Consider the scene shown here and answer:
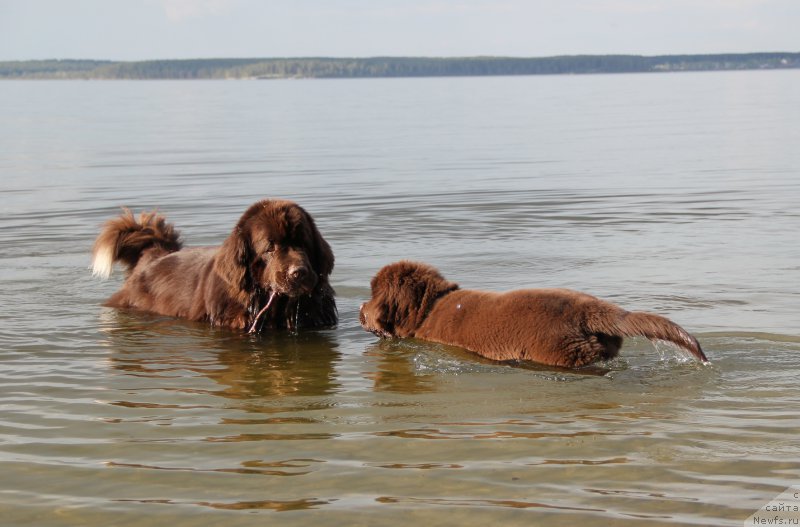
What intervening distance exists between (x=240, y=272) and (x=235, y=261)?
0.10m

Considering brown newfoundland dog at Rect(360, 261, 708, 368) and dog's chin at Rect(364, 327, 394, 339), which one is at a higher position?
brown newfoundland dog at Rect(360, 261, 708, 368)

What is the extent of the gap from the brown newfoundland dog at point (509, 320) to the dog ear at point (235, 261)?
107cm

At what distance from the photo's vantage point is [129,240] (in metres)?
10.4

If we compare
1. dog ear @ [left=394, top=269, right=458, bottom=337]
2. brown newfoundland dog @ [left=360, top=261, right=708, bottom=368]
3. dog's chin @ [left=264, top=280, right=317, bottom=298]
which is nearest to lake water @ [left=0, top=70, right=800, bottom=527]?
brown newfoundland dog @ [left=360, top=261, right=708, bottom=368]

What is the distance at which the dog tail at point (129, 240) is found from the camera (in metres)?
10.2

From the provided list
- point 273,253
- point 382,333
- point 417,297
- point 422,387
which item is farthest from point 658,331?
point 273,253

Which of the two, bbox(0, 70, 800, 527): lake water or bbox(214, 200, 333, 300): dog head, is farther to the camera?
bbox(214, 200, 333, 300): dog head

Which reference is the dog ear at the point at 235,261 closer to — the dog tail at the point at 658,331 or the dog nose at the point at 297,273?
the dog nose at the point at 297,273

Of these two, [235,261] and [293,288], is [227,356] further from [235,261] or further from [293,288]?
[235,261]

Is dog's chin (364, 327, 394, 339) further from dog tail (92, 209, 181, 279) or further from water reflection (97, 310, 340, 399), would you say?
dog tail (92, 209, 181, 279)

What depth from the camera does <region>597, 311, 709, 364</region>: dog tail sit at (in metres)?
6.32

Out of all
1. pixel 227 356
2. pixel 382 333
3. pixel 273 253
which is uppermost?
pixel 273 253

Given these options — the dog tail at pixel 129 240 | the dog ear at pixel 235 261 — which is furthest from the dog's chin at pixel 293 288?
the dog tail at pixel 129 240

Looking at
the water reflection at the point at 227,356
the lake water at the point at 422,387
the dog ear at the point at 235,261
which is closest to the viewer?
the lake water at the point at 422,387
